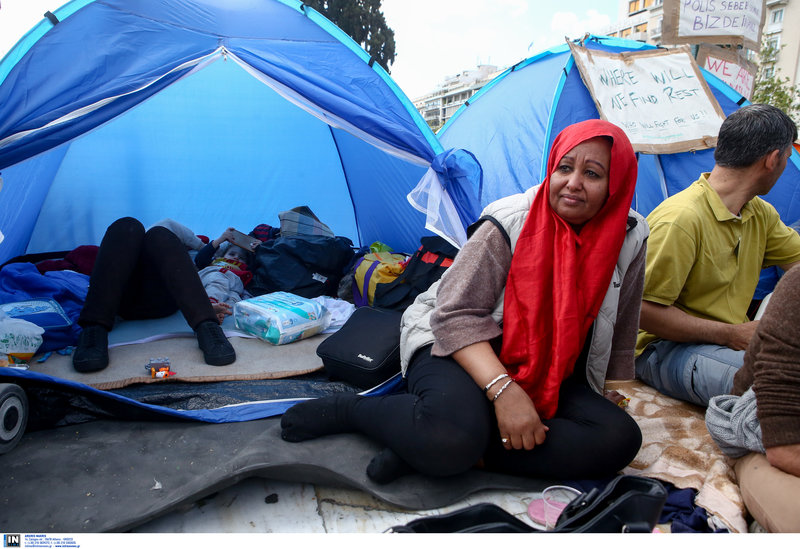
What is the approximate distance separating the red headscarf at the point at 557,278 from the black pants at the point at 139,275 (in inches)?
52.7

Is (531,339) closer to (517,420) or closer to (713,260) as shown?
(517,420)

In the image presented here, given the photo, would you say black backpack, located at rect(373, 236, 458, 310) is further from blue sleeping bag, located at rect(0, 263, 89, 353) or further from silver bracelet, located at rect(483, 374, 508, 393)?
blue sleeping bag, located at rect(0, 263, 89, 353)

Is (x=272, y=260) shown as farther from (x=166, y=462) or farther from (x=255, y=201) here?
(x=166, y=462)

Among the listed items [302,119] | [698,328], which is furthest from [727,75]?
[302,119]

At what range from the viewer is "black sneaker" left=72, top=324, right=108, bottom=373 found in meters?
1.82

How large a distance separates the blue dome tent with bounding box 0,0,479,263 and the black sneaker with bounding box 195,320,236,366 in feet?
2.82

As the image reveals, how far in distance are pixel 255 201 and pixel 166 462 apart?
2.75 meters

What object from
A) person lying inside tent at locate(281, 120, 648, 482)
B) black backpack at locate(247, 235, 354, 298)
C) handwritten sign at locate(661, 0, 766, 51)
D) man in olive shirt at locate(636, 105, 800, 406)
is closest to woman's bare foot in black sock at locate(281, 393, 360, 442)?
person lying inside tent at locate(281, 120, 648, 482)

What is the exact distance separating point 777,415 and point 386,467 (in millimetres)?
884

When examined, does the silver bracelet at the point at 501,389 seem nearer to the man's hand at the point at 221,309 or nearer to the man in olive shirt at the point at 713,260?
the man in olive shirt at the point at 713,260

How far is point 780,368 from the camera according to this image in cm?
109

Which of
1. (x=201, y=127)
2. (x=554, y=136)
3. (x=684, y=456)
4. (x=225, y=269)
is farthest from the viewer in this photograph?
(x=201, y=127)

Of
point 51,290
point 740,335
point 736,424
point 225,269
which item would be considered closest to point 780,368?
point 736,424

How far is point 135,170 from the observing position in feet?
11.3
